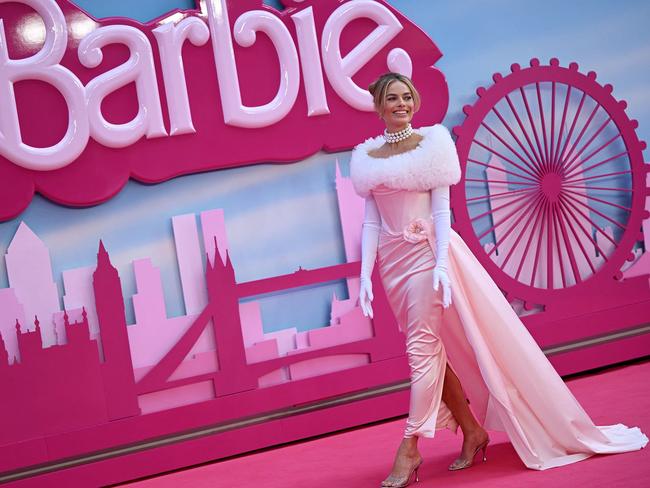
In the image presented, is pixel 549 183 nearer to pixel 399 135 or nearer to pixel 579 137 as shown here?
pixel 579 137

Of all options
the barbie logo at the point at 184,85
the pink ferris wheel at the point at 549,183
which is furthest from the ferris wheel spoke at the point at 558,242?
the barbie logo at the point at 184,85

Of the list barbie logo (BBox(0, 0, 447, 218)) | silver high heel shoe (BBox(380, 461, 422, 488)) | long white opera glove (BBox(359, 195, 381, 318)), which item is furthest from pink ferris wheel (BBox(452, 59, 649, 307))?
silver high heel shoe (BBox(380, 461, 422, 488))

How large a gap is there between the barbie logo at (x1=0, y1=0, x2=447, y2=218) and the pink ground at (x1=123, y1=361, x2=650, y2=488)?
144 cm

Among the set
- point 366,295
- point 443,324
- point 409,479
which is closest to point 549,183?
point 443,324

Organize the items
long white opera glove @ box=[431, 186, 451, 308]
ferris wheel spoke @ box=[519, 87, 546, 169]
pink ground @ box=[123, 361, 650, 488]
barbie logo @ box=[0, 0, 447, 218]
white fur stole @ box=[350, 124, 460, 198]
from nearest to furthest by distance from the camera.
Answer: pink ground @ box=[123, 361, 650, 488] → long white opera glove @ box=[431, 186, 451, 308] → white fur stole @ box=[350, 124, 460, 198] → barbie logo @ box=[0, 0, 447, 218] → ferris wheel spoke @ box=[519, 87, 546, 169]

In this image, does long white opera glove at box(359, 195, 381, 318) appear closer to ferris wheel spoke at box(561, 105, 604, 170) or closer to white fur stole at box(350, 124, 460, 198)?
white fur stole at box(350, 124, 460, 198)

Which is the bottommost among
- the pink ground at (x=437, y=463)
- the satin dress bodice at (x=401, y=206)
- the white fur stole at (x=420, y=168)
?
the pink ground at (x=437, y=463)

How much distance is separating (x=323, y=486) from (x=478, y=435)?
619 millimetres

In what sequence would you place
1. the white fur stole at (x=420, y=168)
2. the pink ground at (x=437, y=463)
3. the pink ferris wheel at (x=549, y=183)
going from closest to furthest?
the pink ground at (x=437, y=463), the white fur stole at (x=420, y=168), the pink ferris wheel at (x=549, y=183)

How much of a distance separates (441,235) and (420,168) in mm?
255

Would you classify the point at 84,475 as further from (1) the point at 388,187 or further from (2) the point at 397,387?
(1) the point at 388,187

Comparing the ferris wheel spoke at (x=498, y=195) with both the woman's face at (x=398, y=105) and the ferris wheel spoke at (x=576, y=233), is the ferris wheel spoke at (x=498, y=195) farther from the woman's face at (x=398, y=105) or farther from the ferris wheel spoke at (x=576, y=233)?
the woman's face at (x=398, y=105)

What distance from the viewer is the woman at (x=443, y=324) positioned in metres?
3.09

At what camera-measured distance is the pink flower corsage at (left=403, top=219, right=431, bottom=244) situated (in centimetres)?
318
